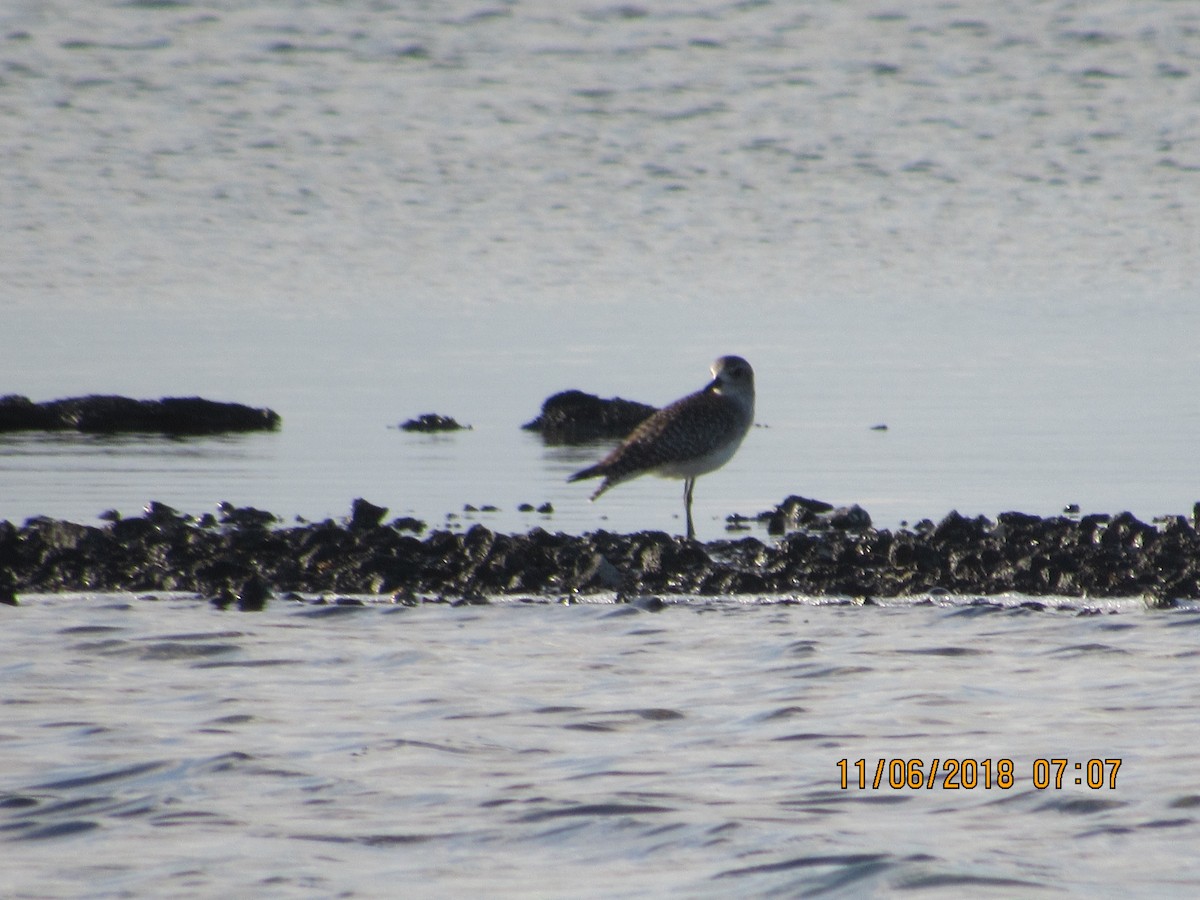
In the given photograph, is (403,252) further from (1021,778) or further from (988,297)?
(1021,778)

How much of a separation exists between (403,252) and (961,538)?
1062 inches

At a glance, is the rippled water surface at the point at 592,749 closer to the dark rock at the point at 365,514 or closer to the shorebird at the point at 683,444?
the dark rock at the point at 365,514

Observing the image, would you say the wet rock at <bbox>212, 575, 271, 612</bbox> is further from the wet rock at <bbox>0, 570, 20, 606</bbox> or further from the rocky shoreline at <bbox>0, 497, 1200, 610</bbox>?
the wet rock at <bbox>0, 570, 20, 606</bbox>

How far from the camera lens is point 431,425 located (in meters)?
21.4

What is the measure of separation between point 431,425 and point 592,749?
42.8ft

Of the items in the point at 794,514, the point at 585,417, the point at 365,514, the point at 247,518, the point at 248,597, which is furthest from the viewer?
the point at 585,417

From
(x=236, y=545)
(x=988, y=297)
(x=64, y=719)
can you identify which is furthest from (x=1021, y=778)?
(x=988, y=297)

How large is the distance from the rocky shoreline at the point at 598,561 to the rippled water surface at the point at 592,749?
67 centimetres

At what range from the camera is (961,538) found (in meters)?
13.5

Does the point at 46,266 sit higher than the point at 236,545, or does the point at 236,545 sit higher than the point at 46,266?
the point at 46,266

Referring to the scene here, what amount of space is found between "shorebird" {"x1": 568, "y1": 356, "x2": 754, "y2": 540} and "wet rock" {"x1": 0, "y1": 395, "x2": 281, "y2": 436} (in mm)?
6705

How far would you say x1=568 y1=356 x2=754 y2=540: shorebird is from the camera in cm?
1559

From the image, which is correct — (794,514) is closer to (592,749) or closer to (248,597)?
(248,597)
